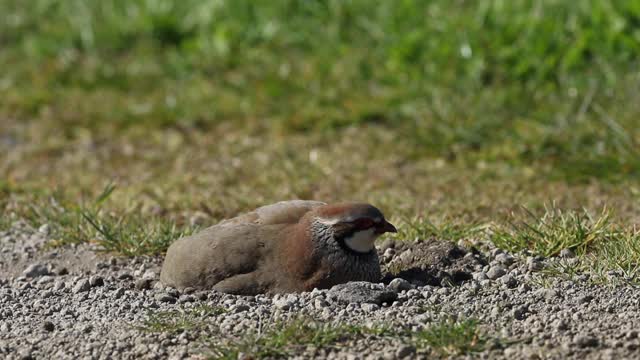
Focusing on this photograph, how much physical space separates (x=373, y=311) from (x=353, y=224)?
1.63 feet

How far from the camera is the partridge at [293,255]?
5449 mm

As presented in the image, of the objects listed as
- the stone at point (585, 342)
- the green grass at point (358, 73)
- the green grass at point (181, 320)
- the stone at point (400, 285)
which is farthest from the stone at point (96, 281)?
the green grass at point (358, 73)

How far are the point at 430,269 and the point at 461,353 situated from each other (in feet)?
3.50

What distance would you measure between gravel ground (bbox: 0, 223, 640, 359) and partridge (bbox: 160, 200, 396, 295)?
0.30 ft

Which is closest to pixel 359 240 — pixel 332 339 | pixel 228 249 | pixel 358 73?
pixel 228 249

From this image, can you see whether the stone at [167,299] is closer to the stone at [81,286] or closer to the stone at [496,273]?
the stone at [81,286]

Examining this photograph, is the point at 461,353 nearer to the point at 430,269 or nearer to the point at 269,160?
the point at 430,269

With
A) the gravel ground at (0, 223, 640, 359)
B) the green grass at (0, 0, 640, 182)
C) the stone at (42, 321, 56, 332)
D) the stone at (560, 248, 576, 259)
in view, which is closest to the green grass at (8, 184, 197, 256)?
the gravel ground at (0, 223, 640, 359)

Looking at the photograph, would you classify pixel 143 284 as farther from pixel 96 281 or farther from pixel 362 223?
pixel 362 223

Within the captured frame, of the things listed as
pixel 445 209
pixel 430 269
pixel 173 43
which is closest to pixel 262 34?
pixel 173 43

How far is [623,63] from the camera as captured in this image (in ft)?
29.3

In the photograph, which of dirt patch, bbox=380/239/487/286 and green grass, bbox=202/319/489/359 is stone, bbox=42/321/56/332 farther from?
dirt patch, bbox=380/239/487/286

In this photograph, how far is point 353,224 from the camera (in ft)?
18.0

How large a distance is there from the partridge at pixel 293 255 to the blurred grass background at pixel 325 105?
1.43 metres
